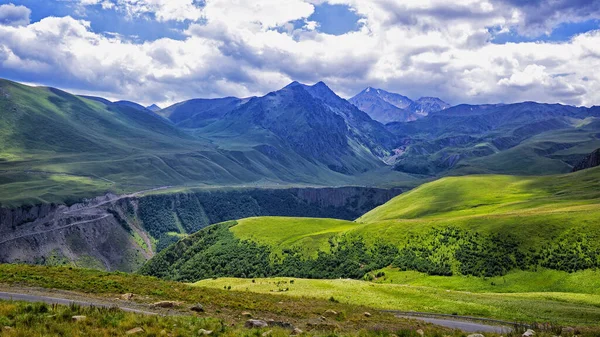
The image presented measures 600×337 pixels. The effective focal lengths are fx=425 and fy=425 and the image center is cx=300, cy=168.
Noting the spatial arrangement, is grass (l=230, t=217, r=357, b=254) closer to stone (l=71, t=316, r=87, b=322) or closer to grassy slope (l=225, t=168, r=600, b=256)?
grassy slope (l=225, t=168, r=600, b=256)

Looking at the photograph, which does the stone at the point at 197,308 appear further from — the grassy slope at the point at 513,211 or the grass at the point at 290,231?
the grass at the point at 290,231

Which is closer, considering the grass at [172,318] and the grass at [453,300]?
the grass at [172,318]

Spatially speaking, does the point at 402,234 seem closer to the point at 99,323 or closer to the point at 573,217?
the point at 573,217

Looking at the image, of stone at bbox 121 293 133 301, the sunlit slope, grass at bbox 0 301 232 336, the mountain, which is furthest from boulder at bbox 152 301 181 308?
the sunlit slope

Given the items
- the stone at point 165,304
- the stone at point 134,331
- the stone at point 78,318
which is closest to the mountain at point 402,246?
the stone at point 165,304

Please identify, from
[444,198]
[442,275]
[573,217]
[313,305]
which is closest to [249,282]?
[313,305]

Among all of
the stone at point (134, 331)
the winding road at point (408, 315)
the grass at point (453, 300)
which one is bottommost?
the grass at point (453, 300)

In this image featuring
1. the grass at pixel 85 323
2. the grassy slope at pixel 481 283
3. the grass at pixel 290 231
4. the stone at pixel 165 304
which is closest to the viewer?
the grass at pixel 85 323
